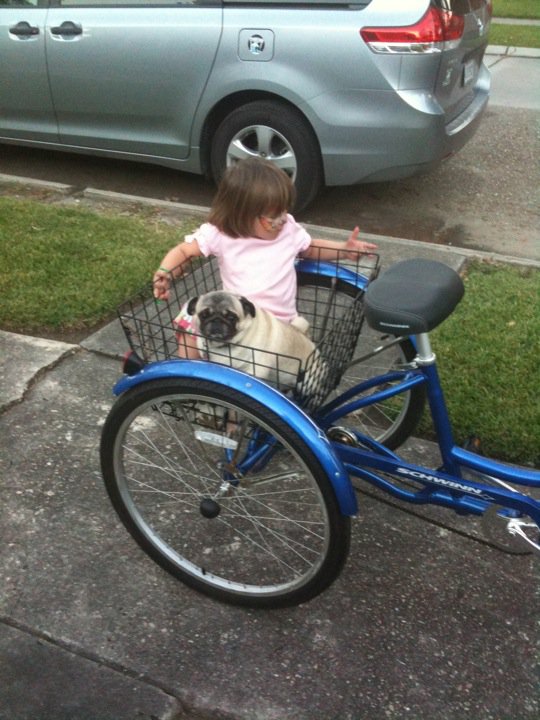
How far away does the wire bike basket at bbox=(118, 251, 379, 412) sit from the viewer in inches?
83.8

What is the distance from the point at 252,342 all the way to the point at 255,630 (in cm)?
87

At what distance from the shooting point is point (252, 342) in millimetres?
2143

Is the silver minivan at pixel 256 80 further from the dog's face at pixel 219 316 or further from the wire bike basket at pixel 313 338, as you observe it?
the dog's face at pixel 219 316

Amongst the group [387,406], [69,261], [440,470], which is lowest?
[69,261]

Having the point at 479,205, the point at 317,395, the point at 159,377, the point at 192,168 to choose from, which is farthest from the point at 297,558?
the point at 479,205

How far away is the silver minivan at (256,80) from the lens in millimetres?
4637

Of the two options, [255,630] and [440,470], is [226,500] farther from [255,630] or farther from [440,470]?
[440,470]

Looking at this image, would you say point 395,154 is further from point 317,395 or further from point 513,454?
point 317,395

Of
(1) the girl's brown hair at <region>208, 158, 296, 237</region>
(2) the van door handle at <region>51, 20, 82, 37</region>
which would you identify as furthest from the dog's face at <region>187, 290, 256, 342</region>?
(2) the van door handle at <region>51, 20, 82, 37</region>

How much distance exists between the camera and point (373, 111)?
4.70m

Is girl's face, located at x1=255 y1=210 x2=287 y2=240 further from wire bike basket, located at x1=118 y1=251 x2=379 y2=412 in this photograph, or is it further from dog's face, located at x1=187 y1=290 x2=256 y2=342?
dog's face, located at x1=187 y1=290 x2=256 y2=342

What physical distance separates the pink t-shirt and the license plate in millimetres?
3333

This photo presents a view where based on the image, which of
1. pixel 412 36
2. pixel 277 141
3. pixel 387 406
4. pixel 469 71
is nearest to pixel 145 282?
pixel 277 141

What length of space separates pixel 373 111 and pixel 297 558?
3.19m
